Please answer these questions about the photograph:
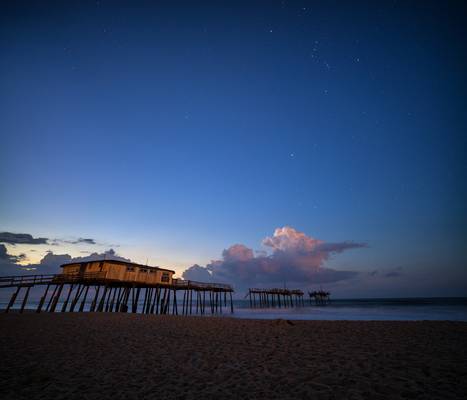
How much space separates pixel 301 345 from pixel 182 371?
5.39 meters

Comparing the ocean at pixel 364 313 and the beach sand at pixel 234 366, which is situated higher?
the ocean at pixel 364 313

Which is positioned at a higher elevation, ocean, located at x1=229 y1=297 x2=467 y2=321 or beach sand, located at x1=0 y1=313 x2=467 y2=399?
ocean, located at x1=229 y1=297 x2=467 y2=321

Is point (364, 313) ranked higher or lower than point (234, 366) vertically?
higher

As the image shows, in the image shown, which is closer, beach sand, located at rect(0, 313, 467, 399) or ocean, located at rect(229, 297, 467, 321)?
beach sand, located at rect(0, 313, 467, 399)

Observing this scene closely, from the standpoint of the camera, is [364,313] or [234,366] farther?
[364,313]

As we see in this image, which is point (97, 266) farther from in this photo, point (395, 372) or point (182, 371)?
point (395, 372)

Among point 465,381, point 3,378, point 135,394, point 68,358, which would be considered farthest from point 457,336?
point 3,378

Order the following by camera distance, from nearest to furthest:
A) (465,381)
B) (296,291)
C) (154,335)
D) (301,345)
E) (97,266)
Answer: (465,381) < (301,345) < (154,335) < (97,266) < (296,291)

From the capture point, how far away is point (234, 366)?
300 inches

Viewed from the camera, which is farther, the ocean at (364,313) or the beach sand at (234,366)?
the ocean at (364,313)

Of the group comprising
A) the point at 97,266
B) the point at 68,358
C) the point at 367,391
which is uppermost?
→ the point at 97,266

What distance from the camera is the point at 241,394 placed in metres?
5.54

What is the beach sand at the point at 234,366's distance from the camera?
566 centimetres

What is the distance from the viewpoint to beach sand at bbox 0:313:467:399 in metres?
5.66
